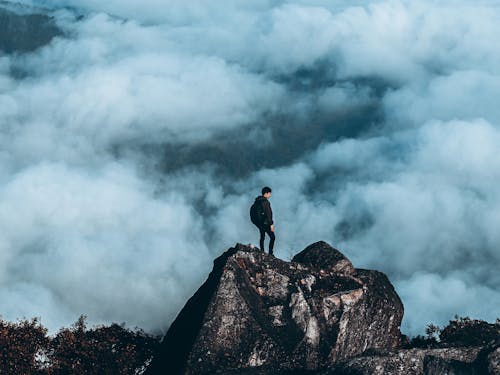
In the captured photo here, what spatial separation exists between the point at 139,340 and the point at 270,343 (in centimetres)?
870

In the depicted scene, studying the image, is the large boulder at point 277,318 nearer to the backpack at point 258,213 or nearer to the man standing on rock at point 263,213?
the man standing on rock at point 263,213

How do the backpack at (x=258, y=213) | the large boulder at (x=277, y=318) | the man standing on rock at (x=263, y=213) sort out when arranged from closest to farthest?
1. the large boulder at (x=277, y=318)
2. the man standing on rock at (x=263, y=213)
3. the backpack at (x=258, y=213)

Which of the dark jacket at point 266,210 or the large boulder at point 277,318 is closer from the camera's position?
the large boulder at point 277,318

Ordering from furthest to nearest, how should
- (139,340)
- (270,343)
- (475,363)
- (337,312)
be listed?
(139,340) < (337,312) < (270,343) < (475,363)

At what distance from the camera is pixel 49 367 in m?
25.8

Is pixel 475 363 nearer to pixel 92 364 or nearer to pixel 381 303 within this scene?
pixel 381 303

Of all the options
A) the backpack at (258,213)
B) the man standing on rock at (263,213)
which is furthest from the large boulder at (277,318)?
the backpack at (258,213)

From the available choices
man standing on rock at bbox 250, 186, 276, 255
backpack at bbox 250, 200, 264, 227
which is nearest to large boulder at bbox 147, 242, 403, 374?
man standing on rock at bbox 250, 186, 276, 255

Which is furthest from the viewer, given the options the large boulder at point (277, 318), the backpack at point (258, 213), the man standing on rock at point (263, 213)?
the backpack at point (258, 213)

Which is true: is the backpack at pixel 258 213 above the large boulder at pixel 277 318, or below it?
above

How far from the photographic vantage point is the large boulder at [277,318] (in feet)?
70.5

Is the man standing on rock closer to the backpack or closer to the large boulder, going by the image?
the backpack

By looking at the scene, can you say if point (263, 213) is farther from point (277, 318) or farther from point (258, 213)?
point (277, 318)

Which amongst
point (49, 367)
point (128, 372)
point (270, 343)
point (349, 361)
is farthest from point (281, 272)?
point (49, 367)
